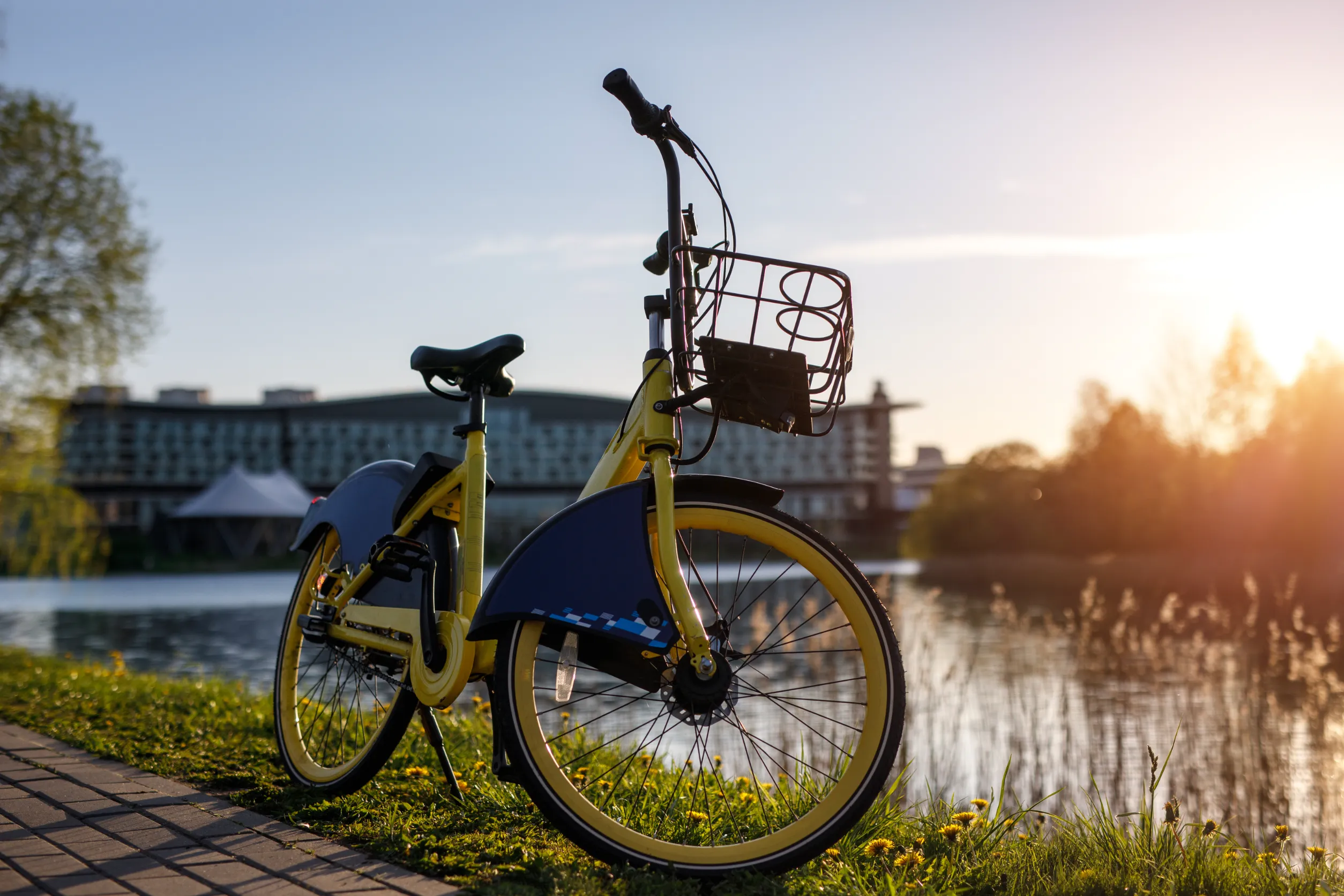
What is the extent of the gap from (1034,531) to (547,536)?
117 feet

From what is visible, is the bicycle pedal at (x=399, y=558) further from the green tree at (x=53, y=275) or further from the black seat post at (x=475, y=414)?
the green tree at (x=53, y=275)

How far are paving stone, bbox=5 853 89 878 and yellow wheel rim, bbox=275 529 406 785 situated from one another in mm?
813

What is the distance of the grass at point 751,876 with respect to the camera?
2.48 meters

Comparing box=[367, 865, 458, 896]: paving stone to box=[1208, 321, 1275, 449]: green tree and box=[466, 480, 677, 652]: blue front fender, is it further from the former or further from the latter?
box=[1208, 321, 1275, 449]: green tree

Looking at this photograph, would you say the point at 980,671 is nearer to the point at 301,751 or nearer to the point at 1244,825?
the point at 1244,825

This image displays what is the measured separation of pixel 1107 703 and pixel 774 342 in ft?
20.4

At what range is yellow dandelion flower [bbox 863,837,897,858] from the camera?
281 cm

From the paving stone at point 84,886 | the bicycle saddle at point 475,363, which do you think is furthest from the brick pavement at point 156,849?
the bicycle saddle at point 475,363

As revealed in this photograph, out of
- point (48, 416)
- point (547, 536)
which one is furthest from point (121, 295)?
point (547, 536)

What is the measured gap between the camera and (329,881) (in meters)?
2.42

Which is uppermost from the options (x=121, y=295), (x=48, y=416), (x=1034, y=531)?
(x=121, y=295)

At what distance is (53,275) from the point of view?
1276 cm

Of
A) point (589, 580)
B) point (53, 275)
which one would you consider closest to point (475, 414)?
point (589, 580)

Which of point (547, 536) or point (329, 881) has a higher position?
point (547, 536)
